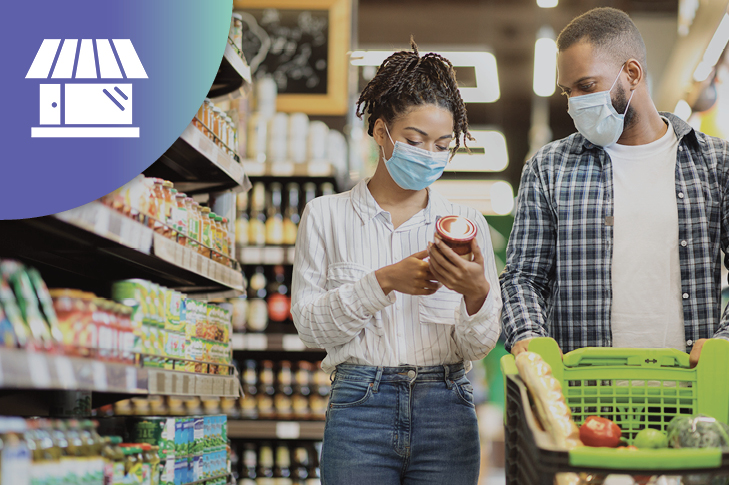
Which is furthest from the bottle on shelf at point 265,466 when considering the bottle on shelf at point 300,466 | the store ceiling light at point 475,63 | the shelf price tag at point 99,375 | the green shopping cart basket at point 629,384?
the green shopping cart basket at point 629,384

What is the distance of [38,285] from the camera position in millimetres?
2002

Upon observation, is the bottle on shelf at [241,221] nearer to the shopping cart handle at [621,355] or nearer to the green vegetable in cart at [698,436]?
the shopping cart handle at [621,355]

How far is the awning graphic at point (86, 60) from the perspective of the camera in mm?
2391

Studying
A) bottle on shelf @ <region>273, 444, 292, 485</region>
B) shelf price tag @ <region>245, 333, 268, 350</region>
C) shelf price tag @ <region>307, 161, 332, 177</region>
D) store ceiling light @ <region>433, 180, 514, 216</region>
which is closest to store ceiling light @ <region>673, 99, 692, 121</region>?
shelf price tag @ <region>307, 161, 332, 177</region>

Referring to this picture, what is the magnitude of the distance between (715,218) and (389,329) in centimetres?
101

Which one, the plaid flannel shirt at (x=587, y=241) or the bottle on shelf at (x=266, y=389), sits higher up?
the plaid flannel shirt at (x=587, y=241)

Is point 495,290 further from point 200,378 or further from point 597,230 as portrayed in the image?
point 200,378

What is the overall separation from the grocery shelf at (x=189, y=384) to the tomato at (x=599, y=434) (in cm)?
145

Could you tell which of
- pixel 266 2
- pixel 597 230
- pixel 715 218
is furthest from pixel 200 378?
pixel 266 2

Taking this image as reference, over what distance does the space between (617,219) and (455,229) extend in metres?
0.65

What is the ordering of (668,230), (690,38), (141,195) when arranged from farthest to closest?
(690,38) < (141,195) < (668,230)

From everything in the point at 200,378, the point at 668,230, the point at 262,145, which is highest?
the point at 262,145

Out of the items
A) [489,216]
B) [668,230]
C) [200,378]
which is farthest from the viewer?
[489,216]

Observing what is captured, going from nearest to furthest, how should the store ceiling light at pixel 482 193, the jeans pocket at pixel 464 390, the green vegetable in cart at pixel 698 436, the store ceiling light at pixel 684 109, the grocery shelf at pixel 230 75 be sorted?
the green vegetable in cart at pixel 698 436, the jeans pocket at pixel 464 390, the grocery shelf at pixel 230 75, the store ceiling light at pixel 684 109, the store ceiling light at pixel 482 193
